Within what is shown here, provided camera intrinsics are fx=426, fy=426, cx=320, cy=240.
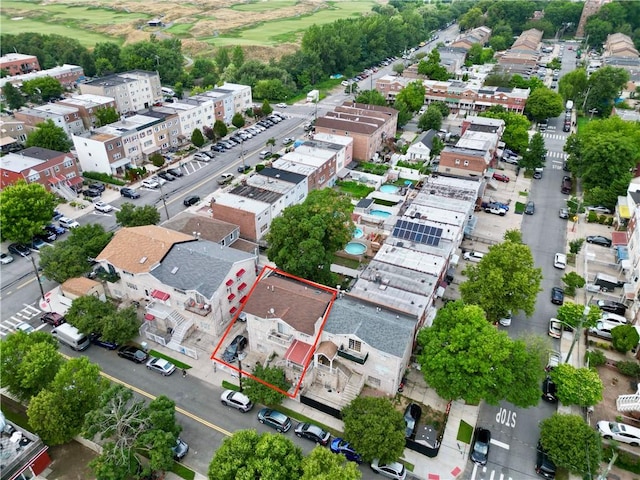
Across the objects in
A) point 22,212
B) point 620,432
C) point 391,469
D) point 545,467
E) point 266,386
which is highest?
point 22,212

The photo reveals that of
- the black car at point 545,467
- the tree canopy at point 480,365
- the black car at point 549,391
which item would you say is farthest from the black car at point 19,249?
the black car at point 549,391

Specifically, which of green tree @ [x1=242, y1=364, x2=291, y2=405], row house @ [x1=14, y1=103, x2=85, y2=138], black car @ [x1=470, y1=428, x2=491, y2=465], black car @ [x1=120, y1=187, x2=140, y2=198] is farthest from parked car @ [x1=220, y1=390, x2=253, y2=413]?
row house @ [x1=14, y1=103, x2=85, y2=138]

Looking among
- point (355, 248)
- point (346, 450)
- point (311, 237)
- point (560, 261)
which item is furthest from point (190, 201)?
point (560, 261)

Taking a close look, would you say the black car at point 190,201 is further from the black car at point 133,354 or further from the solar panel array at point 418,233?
the solar panel array at point 418,233

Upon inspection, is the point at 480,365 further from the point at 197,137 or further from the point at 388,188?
the point at 197,137

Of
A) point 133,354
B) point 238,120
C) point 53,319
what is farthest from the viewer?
point 238,120
